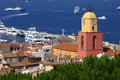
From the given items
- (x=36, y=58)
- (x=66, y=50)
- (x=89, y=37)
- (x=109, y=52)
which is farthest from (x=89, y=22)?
(x=36, y=58)

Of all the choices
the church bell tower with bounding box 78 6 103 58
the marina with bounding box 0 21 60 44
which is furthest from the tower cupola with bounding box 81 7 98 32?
the marina with bounding box 0 21 60 44

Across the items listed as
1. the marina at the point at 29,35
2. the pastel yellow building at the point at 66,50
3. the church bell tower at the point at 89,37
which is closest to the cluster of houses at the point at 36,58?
the pastel yellow building at the point at 66,50

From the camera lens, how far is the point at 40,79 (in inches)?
599

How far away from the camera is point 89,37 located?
3131cm

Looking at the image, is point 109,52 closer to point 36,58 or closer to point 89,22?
point 89,22

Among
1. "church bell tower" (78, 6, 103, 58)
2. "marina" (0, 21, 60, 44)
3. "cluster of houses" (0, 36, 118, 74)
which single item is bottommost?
"cluster of houses" (0, 36, 118, 74)

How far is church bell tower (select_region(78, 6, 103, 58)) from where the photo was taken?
31109 mm

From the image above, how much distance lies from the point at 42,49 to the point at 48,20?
1985 inches

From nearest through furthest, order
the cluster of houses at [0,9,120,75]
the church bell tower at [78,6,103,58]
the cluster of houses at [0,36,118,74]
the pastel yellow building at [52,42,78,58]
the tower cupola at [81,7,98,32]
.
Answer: the cluster of houses at [0,36,118,74]
the cluster of houses at [0,9,120,75]
the church bell tower at [78,6,103,58]
the tower cupola at [81,7,98,32]
the pastel yellow building at [52,42,78,58]

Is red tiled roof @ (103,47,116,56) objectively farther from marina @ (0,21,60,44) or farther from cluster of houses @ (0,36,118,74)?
marina @ (0,21,60,44)

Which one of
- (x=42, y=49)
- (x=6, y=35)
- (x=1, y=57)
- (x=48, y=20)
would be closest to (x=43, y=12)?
(x=48, y=20)

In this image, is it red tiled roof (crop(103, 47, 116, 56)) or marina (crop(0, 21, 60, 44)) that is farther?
marina (crop(0, 21, 60, 44))

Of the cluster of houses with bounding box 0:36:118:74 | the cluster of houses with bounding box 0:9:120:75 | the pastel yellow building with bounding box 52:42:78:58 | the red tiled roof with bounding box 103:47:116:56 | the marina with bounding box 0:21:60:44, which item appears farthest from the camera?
the marina with bounding box 0:21:60:44

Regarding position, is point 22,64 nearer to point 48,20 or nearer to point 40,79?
A: point 40,79
